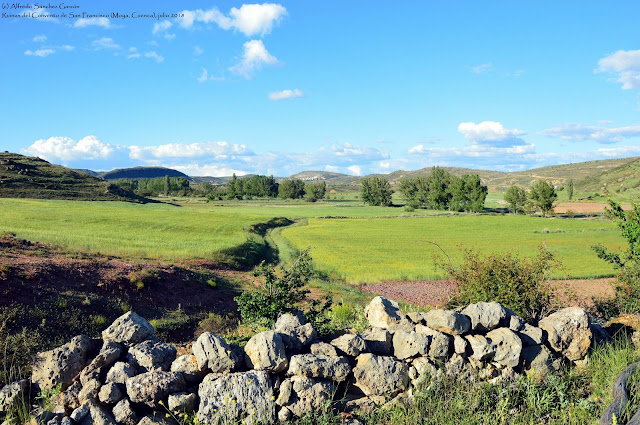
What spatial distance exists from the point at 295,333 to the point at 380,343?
1500mm

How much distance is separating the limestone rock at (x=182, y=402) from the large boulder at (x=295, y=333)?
164cm

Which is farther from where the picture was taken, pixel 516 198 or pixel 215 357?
pixel 516 198

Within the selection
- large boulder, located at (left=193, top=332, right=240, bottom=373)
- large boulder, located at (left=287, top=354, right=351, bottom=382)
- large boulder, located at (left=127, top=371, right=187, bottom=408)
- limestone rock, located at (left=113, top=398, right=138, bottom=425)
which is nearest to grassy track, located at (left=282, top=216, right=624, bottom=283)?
large boulder, located at (left=287, top=354, right=351, bottom=382)

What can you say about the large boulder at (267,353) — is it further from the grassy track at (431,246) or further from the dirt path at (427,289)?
the dirt path at (427,289)

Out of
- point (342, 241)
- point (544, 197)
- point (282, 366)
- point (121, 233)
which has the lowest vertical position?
point (342, 241)

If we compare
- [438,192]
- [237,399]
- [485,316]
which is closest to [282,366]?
[237,399]

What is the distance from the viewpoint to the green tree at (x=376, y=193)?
160 meters

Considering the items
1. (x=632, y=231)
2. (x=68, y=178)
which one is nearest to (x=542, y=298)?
(x=632, y=231)

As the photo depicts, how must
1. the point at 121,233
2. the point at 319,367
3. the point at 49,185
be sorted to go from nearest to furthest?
the point at 319,367
the point at 121,233
the point at 49,185

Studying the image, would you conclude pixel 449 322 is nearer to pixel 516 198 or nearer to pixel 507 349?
pixel 507 349

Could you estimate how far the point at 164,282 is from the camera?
23234mm

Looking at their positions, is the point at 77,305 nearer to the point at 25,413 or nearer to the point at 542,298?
the point at 25,413

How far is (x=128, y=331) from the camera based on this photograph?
23.1 ft

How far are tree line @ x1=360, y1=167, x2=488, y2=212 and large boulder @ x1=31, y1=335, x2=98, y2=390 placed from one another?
126 metres
